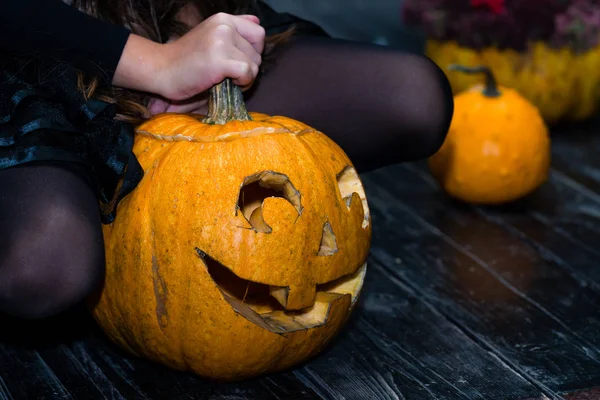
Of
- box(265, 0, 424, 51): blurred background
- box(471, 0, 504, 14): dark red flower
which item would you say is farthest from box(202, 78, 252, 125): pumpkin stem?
box(265, 0, 424, 51): blurred background

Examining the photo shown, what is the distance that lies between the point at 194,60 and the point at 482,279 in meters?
0.69

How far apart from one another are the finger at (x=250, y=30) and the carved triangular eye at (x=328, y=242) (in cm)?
30

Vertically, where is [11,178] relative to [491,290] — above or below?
above

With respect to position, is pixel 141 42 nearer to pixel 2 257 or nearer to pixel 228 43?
pixel 228 43

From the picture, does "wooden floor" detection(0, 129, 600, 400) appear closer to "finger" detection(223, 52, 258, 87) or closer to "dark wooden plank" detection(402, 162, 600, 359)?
"dark wooden plank" detection(402, 162, 600, 359)

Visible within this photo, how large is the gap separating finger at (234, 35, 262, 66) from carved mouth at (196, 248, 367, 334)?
297mm

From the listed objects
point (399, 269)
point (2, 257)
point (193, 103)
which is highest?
point (193, 103)

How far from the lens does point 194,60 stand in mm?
1236

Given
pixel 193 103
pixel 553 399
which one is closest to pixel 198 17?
pixel 193 103

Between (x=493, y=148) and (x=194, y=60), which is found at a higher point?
(x=194, y=60)

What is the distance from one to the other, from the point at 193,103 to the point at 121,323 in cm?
35

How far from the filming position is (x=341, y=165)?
128 centimetres

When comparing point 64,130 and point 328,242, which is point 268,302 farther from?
A: point 64,130

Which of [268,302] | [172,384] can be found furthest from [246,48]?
[172,384]
